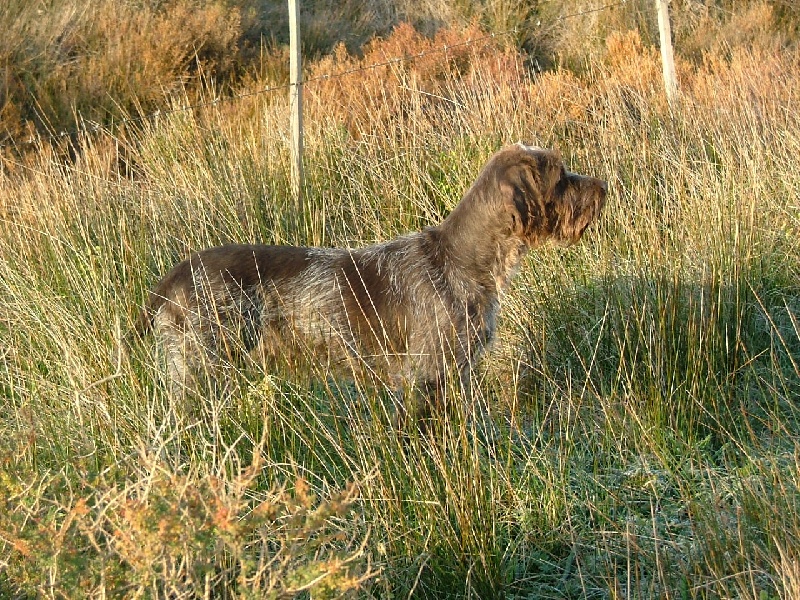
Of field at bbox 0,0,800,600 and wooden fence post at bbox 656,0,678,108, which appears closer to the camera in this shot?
field at bbox 0,0,800,600

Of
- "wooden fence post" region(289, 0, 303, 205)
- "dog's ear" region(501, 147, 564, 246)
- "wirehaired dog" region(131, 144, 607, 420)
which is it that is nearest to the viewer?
"wirehaired dog" region(131, 144, 607, 420)

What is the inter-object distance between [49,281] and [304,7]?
11.0 m

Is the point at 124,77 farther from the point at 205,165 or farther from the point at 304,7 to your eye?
the point at 304,7

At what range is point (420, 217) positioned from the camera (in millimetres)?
6770

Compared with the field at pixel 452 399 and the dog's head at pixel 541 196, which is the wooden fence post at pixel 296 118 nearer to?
the field at pixel 452 399

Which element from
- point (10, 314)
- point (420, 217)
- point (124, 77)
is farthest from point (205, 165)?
point (124, 77)

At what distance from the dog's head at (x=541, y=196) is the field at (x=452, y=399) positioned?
1.62 feet

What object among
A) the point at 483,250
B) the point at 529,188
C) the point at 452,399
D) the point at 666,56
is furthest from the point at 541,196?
the point at 666,56

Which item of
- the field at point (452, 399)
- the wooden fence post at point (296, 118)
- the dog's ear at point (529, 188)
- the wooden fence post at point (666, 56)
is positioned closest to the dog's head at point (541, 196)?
the dog's ear at point (529, 188)

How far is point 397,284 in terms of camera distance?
4.95 metres

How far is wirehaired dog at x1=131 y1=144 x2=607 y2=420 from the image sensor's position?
185 inches

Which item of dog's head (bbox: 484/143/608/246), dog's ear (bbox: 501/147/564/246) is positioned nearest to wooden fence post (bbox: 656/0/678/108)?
dog's head (bbox: 484/143/608/246)

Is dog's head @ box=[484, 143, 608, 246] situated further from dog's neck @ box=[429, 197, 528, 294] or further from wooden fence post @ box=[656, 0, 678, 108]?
wooden fence post @ box=[656, 0, 678, 108]

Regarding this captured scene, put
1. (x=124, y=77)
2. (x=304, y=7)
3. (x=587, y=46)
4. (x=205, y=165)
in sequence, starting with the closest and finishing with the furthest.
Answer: (x=205, y=165)
(x=124, y=77)
(x=587, y=46)
(x=304, y=7)
